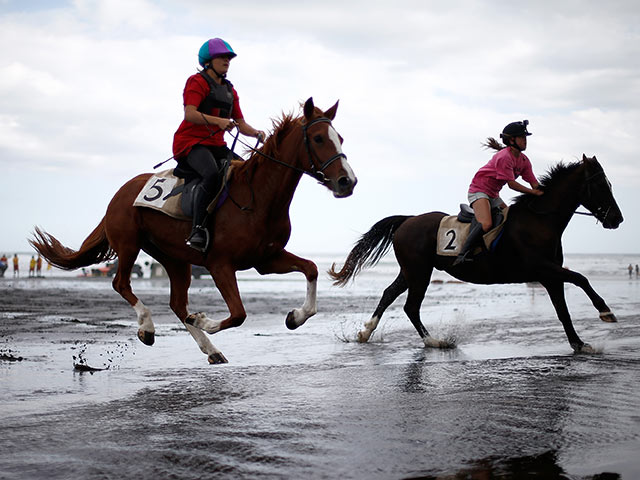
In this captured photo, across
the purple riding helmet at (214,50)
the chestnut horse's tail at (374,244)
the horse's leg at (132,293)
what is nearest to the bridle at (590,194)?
the chestnut horse's tail at (374,244)

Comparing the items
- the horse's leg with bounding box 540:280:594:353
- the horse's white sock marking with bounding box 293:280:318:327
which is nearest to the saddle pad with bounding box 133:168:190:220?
the horse's white sock marking with bounding box 293:280:318:327

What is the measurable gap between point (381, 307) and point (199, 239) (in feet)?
15.6

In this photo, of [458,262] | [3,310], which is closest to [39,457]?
[458,262]

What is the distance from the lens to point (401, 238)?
1082 centimetres

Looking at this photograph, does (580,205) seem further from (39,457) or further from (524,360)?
(39,457)

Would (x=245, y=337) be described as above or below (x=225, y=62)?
below

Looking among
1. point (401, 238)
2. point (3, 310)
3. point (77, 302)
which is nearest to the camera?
point (401, 238)

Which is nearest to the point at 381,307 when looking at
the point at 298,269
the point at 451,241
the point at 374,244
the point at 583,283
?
the point at 374,244

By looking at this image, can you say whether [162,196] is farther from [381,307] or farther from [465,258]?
[381,307]

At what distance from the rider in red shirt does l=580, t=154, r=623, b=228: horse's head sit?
481 cm

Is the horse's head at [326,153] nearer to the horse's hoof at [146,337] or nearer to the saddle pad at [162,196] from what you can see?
the saddle pad at [162,196]

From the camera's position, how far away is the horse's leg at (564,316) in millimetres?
8883

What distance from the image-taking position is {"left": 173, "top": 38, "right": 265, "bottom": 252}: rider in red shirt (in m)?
6.85

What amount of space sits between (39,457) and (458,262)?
6.92m
